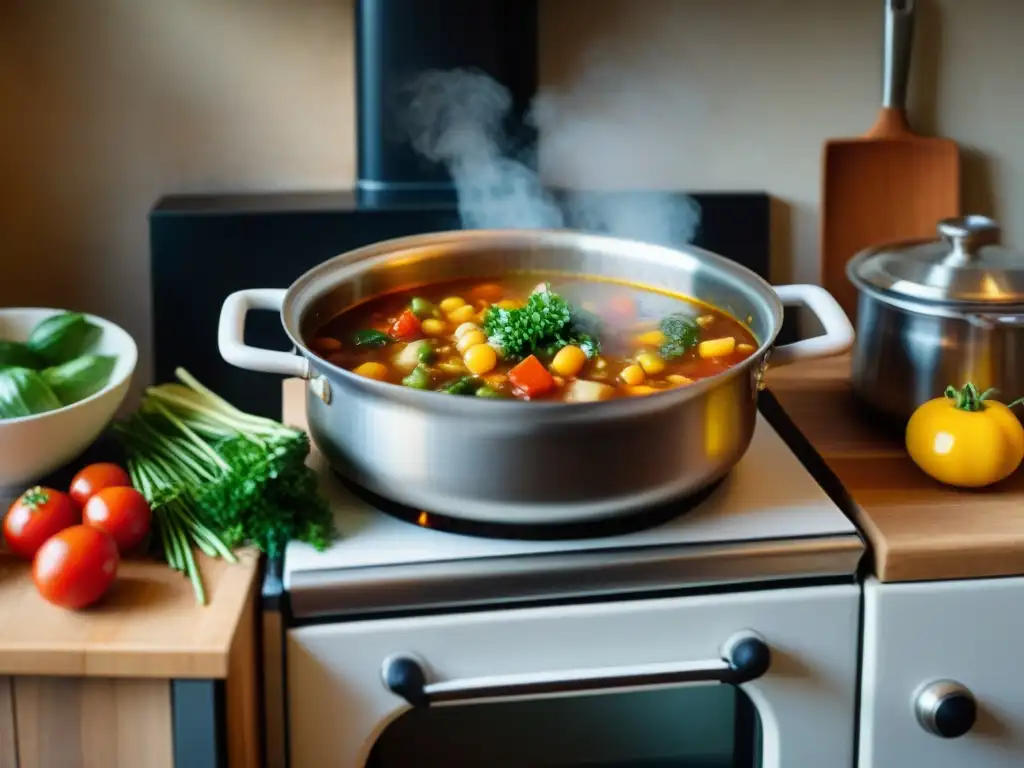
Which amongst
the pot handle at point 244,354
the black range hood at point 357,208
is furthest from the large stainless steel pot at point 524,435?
the black range hood at point 357,208

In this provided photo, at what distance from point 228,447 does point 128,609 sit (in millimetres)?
257

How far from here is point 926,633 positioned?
4.36ft

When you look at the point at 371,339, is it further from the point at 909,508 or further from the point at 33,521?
the point at 909,508

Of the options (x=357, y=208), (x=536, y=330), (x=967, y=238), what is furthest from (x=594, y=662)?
(x=357, y=208)

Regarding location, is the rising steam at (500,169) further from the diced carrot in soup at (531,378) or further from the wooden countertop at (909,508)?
the diced carrot in soup at (531,378)

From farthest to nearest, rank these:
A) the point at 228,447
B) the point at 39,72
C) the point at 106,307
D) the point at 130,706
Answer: the point at 106,307 < the point at 39,72 < the point at 228,447 < the point at 130,706

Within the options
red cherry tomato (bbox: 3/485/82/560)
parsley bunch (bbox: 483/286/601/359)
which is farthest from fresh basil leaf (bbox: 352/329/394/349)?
red cherry tomato (bbox: 3/485/82/560)

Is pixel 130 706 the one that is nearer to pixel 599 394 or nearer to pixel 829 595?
pixel 599 394

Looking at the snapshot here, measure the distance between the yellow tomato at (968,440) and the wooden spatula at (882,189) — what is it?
637mm

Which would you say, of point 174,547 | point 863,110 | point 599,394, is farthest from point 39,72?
point 863,110

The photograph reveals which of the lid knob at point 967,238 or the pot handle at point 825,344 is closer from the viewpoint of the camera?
the pot handle at point 825,344

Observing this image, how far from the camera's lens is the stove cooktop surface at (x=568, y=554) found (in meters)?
1.23

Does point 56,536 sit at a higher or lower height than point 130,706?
higher

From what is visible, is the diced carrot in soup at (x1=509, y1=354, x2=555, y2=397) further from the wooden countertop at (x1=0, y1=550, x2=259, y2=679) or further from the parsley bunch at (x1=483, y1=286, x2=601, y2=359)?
the wooden countertop at (x1=0, y1=550, x2=259, y2=679)
